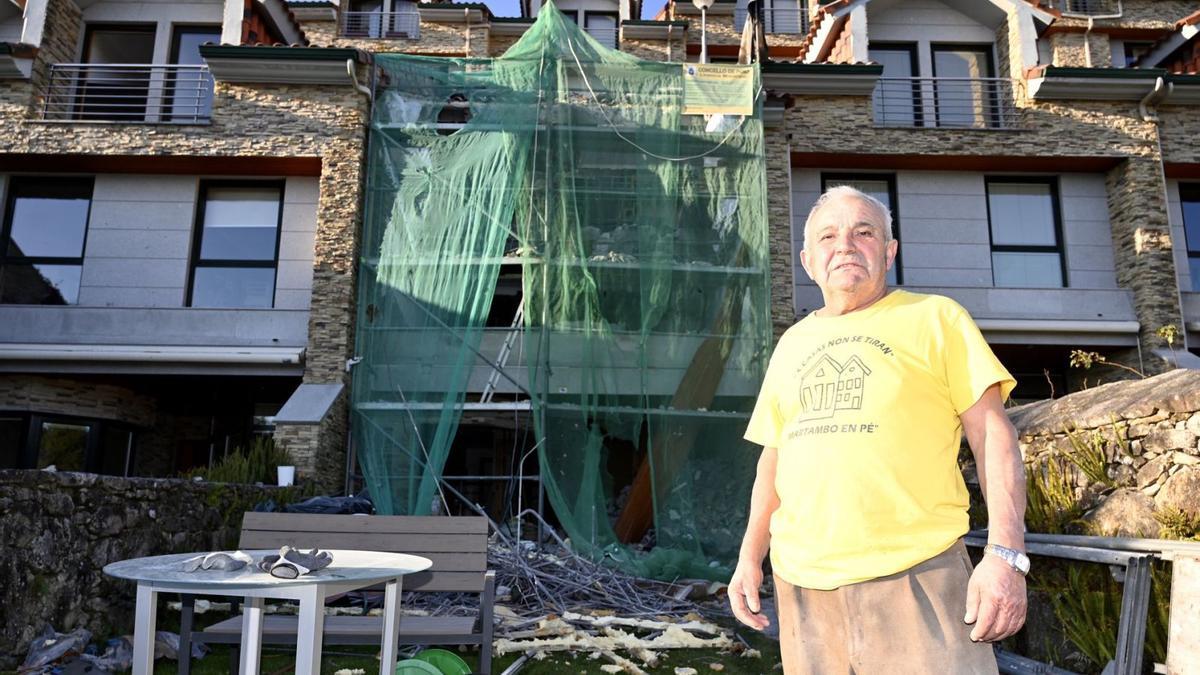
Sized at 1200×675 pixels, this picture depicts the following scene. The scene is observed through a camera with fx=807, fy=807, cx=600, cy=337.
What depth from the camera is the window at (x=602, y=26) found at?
55.1 ft

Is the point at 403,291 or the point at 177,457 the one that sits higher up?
the point at 403,291

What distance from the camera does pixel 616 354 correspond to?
9.95m

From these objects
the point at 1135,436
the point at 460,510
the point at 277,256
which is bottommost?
the point at 460,510

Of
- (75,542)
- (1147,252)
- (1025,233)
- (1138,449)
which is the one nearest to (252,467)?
(75,542)

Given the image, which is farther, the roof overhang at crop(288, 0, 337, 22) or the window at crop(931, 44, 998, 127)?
the roof overhang at crop(288, 0, 337, 22)

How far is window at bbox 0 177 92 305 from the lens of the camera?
12.7 m

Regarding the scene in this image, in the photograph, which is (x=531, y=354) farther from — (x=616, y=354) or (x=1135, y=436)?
(x=1135, y=436)

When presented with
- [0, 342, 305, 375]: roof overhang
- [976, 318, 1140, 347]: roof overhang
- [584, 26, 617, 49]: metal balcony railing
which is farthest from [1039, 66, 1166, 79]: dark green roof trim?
[0, 342, 305, 375]: roof overhang

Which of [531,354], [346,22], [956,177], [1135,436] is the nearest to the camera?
[1135,436]

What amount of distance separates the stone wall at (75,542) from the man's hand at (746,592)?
4246mm

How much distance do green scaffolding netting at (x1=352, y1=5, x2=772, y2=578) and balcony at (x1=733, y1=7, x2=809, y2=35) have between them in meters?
7.43

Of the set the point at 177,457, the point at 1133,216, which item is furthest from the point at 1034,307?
the point at 177,457

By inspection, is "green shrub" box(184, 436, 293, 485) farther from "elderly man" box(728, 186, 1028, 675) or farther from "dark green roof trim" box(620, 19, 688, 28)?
"dark green roof trim" box(620, 19, 688, 28)

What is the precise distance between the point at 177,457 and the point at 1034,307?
14.3 metres
